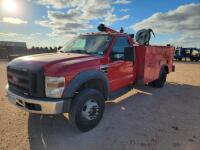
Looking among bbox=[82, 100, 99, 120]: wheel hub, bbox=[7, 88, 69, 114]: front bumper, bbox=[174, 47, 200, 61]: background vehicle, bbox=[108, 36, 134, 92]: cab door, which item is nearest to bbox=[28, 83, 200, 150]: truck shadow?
bbox=[82, 100, 99, 120]: wheel hub

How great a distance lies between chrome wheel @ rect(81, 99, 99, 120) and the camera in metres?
4.34

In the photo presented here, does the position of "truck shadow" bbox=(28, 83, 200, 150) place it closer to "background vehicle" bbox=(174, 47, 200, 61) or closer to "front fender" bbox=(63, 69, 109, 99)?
"front fender" bbox=(63, 69, 109, 99)

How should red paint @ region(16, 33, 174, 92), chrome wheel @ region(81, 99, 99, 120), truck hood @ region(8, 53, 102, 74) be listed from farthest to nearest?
chrome wheel @ region(81, 99, 99, 120), red paint @ region(16, 33, 174, 92), truck hood @ region(8, 53, 102, 74)

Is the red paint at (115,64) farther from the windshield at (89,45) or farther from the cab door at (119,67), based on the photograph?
the windshield at (89,45)

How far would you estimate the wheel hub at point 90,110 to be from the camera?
4344 mm

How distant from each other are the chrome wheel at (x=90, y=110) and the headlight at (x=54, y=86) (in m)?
0.67

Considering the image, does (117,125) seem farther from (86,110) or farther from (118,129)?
(86,110)

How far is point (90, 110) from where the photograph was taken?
4434mm

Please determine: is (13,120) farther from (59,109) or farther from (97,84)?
(97,84)

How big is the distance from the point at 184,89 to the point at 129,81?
358 centimetres

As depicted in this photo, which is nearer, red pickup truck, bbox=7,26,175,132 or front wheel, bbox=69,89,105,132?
red pickup truck, bbox=7,26,175,132

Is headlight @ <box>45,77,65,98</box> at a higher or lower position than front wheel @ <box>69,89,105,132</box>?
higher

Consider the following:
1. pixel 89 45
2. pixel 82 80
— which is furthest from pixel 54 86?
pixel 89 45

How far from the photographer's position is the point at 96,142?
4.01 meters
